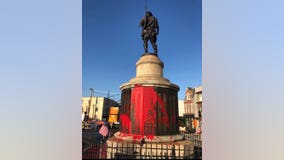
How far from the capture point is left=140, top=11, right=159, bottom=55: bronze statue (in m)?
6.53

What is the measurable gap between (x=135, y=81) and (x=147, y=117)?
108 centimetres

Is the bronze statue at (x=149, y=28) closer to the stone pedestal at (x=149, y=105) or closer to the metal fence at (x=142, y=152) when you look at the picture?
the stone pedestal at (x=149, y=105)

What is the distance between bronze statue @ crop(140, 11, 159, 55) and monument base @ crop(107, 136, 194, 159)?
2816 mm

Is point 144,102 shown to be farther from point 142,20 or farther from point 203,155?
point 142,20

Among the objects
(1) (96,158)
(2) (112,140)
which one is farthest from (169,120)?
(1) (96,158)

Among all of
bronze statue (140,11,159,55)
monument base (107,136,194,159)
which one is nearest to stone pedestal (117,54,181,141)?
monument base (107,136,194,159)

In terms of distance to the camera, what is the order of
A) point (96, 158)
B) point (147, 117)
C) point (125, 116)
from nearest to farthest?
point (96, 158) < point (147, 117) < point (125, 116)

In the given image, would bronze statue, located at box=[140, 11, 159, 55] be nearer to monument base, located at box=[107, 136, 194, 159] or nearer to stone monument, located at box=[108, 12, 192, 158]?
stone monument, located at box=[108, 12, 192, 158]

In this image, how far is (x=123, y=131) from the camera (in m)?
5.85

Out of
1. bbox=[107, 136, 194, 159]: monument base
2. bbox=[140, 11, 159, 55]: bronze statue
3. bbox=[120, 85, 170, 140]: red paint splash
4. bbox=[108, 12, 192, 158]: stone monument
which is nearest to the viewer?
bbox=[107, 136, 194, 159]: monument base

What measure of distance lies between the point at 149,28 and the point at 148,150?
136 inches

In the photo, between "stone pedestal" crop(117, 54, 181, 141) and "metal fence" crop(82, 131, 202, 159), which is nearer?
"metal fence" crop(82, 131, 202, 159)

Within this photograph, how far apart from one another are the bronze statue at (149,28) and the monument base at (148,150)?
2816mm

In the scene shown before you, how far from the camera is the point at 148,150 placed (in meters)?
5.07
